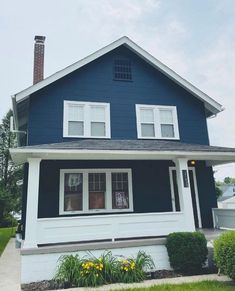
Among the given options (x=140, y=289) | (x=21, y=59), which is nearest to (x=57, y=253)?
(x=140, y=289)

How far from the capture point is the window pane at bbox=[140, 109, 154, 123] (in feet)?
37.2

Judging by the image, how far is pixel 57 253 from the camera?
271 inches

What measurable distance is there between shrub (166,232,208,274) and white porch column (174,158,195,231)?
0.75 metres

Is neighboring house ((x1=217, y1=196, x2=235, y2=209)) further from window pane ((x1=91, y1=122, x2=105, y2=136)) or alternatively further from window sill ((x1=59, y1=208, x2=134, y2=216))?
window pane ((x1=91, y1=122, x2=105, y2=136))

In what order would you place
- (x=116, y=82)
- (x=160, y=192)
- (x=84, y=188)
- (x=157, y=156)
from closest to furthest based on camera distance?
(x=157, y=156) < (x=84, y=188) < (x=160, y=192) < (x=116, y=82)

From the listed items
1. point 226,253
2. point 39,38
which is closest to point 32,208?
point 226,253

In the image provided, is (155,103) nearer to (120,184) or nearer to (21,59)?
(120,184)

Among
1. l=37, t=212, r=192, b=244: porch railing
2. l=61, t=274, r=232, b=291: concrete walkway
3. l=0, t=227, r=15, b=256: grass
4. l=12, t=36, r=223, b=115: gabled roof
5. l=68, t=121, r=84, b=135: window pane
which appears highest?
l=12, t=36, r=223, b=115: gabled roof

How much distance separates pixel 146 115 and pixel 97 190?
3811 millimetres

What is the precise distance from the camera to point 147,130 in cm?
1128

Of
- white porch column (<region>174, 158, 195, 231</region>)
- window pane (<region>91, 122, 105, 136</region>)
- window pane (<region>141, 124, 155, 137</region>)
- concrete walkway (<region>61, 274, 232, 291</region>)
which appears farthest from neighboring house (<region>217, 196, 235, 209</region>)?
concrete walkway (<region>61, 274, 232, 291</region>)

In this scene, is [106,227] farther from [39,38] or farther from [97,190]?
[39,38]

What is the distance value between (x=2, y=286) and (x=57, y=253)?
4.62 ft

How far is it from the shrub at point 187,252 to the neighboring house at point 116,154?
0.38 meters
